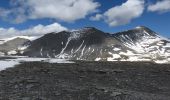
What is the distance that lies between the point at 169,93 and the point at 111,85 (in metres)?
5.32

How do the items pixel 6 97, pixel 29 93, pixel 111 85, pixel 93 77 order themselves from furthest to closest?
pixel 93 77
pixel 111 85
pixel 29 93
pixel 6 97

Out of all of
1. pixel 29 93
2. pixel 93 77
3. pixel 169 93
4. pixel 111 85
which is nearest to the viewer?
pixel 29 93

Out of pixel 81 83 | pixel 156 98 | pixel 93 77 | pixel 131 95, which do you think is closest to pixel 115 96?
pixel 131 95

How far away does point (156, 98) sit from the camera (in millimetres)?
22953

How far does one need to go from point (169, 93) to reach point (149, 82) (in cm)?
512

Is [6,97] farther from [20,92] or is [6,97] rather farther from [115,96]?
[115,96]

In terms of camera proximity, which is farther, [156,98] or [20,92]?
[20,92]

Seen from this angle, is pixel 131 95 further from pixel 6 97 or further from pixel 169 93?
pixel 6 97

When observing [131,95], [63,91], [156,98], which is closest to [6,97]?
[63,91]

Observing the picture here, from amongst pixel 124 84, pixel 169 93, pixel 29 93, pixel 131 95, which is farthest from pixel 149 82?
pixel 29 93

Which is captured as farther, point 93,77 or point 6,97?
point 93,77

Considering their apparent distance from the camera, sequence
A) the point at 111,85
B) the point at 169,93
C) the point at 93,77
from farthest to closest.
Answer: the point at 93,77, the point at 111,85, the point at 169,93

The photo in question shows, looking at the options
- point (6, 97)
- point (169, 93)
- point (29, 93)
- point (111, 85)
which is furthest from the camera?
point (111, 85)

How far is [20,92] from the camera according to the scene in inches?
961
